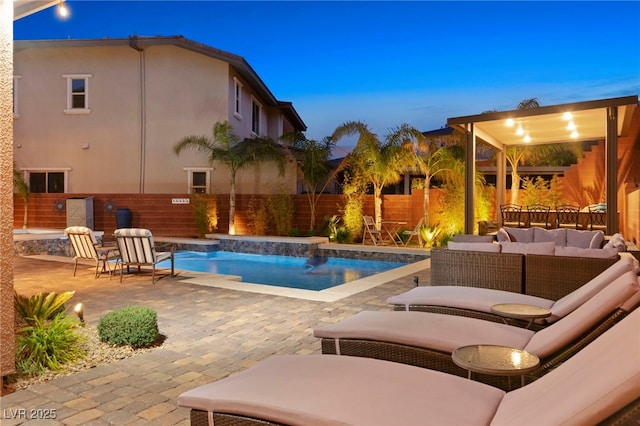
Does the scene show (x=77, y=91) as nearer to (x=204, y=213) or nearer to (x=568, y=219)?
(x=204, y=213)

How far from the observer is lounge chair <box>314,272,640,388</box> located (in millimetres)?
2527

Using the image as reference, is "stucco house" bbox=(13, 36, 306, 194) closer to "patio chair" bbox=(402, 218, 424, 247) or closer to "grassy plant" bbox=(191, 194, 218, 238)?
"grassy plant" bbox=(191, 194, 218, 238)

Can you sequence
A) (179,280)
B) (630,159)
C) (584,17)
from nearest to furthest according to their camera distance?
(179,280) < (584,17) < (630,159)

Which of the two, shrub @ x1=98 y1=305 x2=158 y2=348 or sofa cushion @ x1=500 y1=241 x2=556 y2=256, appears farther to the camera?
sofa cushion @ x1=500 y1=241 x2=556 y2=256

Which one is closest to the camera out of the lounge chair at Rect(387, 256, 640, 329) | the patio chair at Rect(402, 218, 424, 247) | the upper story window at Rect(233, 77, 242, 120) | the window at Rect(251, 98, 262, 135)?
the lounge chair at Rect(387, 256, 640, 329)

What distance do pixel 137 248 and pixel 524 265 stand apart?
6.22 metres

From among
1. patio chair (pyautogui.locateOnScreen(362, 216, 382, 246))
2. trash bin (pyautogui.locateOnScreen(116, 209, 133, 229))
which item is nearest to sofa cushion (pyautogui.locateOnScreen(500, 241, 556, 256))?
patio chair (pyautogui.locateOnScreen(362, 216, 382, 246))

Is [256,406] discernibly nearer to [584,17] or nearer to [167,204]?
[584,17]

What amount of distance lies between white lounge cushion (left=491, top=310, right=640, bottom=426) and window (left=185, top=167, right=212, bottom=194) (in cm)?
1671

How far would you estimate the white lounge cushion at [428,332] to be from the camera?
2.84 metres

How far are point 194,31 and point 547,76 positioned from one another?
1945 centimetres

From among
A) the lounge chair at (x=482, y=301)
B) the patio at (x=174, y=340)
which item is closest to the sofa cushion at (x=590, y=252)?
the lounge chair at (x=482, y=301)

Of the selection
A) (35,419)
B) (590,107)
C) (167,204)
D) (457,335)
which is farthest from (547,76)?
(35,419)

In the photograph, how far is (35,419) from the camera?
2857 millimetres
